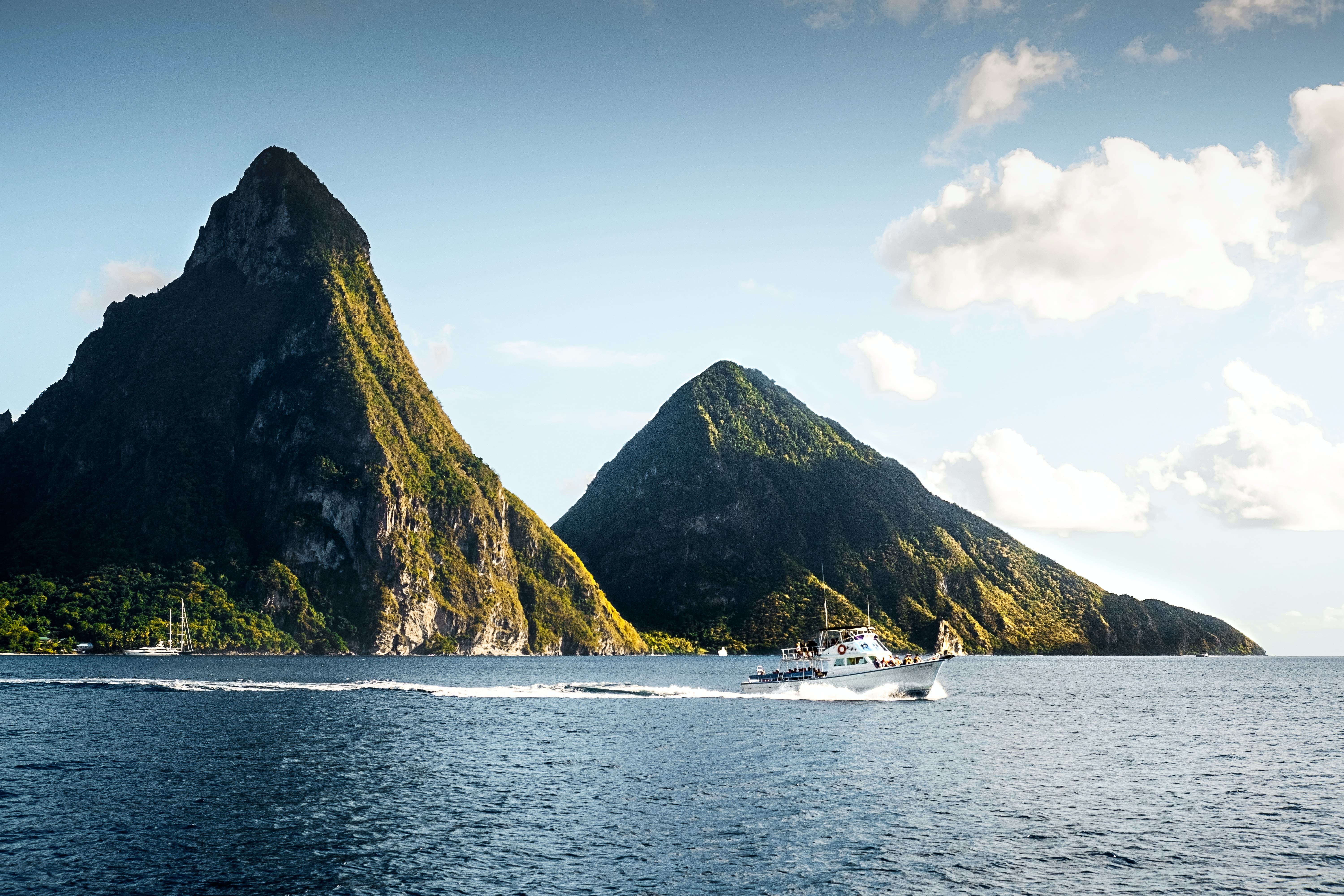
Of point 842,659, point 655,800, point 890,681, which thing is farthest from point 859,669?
point 655,800

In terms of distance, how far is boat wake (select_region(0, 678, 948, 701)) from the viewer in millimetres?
117938

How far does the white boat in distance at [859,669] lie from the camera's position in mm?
115125

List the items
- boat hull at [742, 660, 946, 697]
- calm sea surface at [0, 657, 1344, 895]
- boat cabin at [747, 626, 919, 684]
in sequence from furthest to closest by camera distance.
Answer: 1. boat hull at [742, 660, 946, 697]
2. boat cabin at [747, 626, 919, 684]
3. calm sea surface at [0, 657, 1344, 895]

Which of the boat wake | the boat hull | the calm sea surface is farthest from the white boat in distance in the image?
the calm sea surface

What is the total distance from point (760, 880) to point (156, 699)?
9095 cm

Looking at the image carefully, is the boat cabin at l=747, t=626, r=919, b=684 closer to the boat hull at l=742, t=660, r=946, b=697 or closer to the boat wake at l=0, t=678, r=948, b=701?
the boat hull at l=742, t=660, r=946, b=697

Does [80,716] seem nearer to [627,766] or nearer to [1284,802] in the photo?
[627,766]

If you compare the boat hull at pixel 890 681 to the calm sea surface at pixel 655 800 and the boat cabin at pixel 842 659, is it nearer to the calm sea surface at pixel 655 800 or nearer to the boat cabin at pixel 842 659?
the boat cabin at pixel 842 659

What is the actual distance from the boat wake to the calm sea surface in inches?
437

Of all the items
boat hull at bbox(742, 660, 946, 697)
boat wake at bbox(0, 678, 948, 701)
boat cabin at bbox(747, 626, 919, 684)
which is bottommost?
boat wake at bbox(0, 678, 948, 701)

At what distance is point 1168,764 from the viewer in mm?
69438

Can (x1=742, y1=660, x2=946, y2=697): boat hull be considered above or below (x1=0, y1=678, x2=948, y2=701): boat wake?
above

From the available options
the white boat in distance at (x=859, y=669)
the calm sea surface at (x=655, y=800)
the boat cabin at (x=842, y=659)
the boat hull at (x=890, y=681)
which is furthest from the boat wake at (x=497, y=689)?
the calm sea surface at (x=655, y=800)

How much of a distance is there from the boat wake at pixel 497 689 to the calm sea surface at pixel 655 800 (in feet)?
36.4
